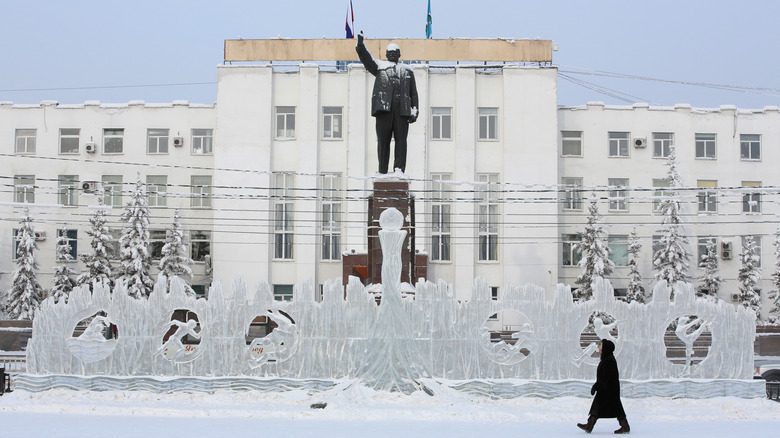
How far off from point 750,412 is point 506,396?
3.40 meters

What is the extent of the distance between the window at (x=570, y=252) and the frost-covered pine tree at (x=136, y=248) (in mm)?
14837

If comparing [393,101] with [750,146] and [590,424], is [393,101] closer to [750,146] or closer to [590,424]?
[590,424]

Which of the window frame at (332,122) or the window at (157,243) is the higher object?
the window frame at (332,122)

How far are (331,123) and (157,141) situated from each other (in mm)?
6714

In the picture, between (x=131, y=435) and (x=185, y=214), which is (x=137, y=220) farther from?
(x=131, y=435)

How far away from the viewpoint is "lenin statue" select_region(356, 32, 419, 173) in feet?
55.6

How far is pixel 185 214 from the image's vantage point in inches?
1377

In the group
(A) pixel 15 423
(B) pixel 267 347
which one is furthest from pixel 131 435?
(B) pixel 267 347


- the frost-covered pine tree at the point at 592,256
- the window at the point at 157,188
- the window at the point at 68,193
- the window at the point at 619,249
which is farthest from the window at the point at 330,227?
the window at the point at 619,249

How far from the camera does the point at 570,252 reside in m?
35.0

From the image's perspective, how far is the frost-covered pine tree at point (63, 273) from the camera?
3244cm

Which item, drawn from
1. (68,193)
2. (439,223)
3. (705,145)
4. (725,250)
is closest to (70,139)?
(68,193)

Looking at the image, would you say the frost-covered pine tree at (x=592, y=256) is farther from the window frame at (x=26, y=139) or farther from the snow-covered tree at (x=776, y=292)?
the window frame at (x=26, y=139)

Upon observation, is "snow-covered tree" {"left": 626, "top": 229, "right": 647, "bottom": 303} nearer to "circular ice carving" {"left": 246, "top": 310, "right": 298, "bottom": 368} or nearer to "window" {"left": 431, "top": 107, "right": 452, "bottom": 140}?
"window" {"left": 431, "top": 107, "right": 452, "bottom": 140}
